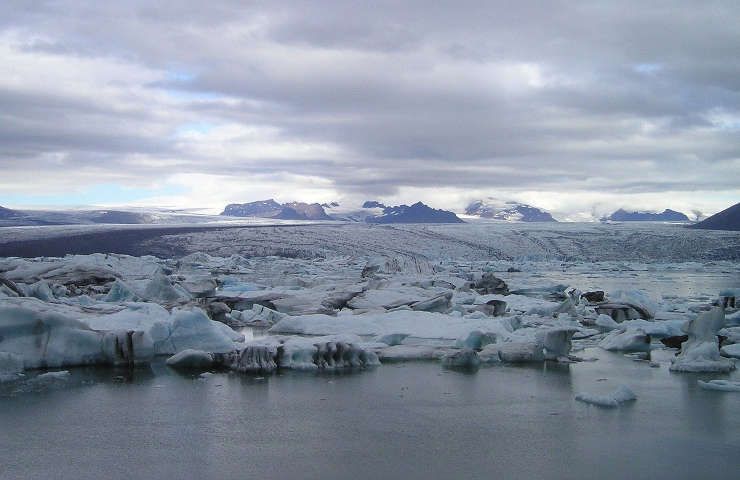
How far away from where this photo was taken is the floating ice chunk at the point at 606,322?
426 inches

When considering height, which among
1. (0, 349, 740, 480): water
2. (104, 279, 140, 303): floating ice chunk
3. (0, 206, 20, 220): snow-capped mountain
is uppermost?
(0, 206, 20, 220): snow-capped mountain

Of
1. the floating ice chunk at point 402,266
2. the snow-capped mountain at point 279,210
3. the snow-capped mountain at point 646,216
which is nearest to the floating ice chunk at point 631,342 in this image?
the floating ice chunk at point 402,266

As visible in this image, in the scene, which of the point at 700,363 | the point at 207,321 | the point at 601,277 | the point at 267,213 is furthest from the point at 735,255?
the point at 267,213

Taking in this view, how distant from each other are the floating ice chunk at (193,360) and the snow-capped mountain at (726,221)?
45.7m

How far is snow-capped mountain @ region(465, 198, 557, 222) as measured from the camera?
106438mm

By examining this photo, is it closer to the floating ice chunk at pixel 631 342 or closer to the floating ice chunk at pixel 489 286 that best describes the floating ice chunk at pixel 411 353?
the floating ice chunk at pixel 631 342

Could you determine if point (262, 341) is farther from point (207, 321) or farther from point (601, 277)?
point (601, 277)

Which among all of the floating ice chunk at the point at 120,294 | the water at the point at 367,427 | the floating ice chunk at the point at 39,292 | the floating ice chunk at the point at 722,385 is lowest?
the water at the point at 367,427

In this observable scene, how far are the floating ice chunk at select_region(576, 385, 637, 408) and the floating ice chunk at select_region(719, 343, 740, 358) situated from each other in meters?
2.67

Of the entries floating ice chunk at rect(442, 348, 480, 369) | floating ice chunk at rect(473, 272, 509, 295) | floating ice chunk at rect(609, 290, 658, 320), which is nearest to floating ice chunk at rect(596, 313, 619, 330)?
floating ice chunk at rect(609, 290, 658, 320)

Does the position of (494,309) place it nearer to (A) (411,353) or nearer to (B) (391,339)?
(B) (391,339)

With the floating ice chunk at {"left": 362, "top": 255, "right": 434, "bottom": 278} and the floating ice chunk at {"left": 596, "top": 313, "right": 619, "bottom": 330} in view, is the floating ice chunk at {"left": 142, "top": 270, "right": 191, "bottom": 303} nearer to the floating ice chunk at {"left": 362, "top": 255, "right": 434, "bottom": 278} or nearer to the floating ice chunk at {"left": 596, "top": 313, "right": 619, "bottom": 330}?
the floating ice chunk at {"left": 596, "top": 313, "right": 619, "bottom": 330}

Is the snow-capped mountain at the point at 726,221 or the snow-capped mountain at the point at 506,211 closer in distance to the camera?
the snow-capped mountain at the point at 726,221

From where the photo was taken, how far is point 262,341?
8.88 metres
